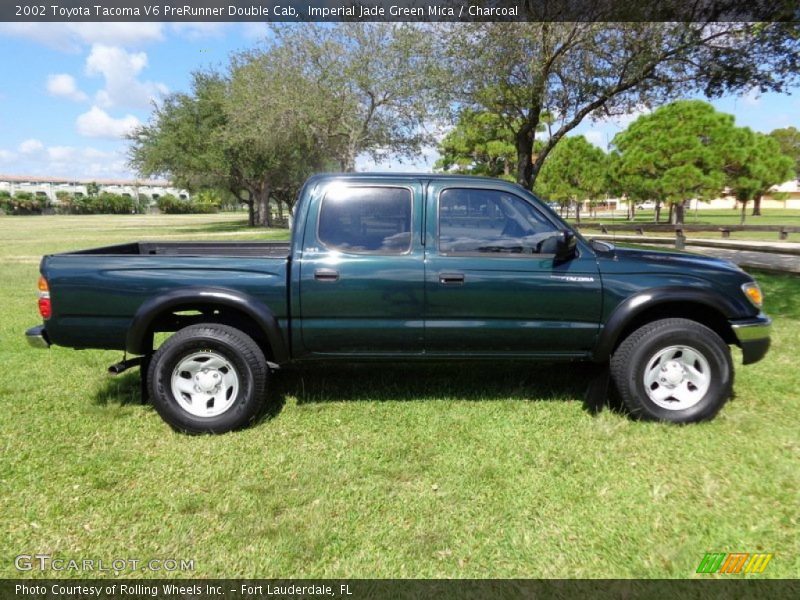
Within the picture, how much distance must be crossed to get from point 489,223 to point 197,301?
218 cm

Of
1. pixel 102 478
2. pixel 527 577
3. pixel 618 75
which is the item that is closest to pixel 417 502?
pixel 527 577

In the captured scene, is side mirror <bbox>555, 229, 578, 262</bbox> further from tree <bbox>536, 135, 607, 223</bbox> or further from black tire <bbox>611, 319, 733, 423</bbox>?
tree <bbox>536, 135, 607, 223</bbox>

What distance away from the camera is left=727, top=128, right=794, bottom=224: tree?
1204 inches

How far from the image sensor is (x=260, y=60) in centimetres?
2222

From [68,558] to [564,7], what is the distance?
42.5 feet

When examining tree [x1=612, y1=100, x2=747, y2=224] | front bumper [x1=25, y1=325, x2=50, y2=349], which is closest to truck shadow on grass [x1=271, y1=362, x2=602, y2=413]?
front bumper [x1=25, y1=325, x2=50, y2=349]

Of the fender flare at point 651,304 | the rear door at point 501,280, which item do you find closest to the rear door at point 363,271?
the rear door at point 501,280

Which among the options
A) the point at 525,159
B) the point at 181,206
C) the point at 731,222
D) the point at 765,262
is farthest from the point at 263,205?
the point at 181,206

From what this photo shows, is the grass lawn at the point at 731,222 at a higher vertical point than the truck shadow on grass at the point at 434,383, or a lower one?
higher

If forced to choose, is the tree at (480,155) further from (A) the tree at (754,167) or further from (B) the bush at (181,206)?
(B) the bush at (181,206)

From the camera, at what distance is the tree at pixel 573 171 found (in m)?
43.2

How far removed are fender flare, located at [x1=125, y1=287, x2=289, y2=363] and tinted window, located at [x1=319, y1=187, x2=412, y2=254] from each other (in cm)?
68

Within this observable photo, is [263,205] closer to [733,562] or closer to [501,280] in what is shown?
[501,280]

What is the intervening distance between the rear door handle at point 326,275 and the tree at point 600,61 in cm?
1030
